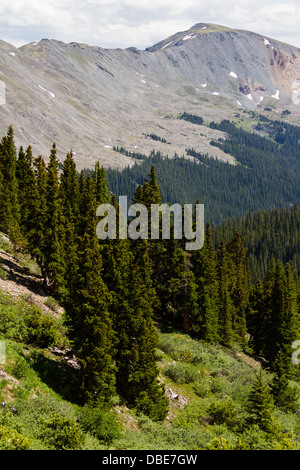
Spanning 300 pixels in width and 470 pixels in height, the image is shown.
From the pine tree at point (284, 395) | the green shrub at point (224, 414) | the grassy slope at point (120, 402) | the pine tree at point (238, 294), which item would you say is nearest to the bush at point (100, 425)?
the grassy slope at point (120, 402)

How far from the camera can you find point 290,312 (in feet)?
163

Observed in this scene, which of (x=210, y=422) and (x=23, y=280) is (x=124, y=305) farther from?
(x=23, y=280)

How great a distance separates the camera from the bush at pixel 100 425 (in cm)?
2058

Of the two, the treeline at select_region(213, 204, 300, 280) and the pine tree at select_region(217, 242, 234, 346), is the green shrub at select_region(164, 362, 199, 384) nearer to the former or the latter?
the pine tree at select_region(217, 242, 234, 346)

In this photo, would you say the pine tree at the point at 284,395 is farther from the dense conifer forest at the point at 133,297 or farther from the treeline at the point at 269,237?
the treeline at the point at 269,237

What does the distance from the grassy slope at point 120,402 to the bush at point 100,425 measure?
0.06m

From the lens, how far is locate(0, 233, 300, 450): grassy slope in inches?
752

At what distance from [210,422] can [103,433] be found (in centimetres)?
1068

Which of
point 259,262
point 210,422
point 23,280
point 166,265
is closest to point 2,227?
point 23,280

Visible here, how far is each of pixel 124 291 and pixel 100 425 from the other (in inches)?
415

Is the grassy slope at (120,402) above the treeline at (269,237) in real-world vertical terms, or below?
below

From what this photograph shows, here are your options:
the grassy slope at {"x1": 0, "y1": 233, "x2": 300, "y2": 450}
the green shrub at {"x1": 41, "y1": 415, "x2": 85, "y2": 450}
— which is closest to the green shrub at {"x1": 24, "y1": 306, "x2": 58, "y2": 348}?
the grassy slope at {"x1": 0, "y1": 233, "x2": 300, "y2": 450}

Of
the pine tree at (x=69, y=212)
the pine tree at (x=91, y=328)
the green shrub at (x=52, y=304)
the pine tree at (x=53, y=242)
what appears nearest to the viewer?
the pine tree at (x=91, y=328)

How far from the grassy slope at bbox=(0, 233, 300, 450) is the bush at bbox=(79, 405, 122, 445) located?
6cm
